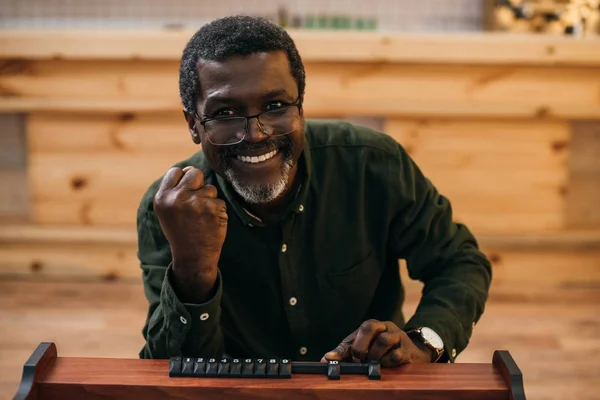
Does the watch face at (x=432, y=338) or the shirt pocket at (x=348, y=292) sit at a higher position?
the watch face at (x=432, y=338)

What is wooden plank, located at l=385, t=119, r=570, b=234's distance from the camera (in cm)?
308

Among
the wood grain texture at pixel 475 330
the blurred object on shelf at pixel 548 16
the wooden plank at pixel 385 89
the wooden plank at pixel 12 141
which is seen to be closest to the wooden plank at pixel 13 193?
the wooden plank at pixel 12 141

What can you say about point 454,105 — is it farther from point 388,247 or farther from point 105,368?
point 105,368

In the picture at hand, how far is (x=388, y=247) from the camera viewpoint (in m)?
1.60

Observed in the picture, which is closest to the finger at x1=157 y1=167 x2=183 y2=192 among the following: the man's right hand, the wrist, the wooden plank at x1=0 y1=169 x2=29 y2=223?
the man's right hand

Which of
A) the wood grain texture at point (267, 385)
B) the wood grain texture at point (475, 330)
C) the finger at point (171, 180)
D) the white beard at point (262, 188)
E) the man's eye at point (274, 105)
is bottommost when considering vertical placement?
the wood grain texture at point (475, 330)

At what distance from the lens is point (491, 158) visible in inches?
122

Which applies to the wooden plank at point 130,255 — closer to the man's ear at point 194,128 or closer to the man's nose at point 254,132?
the man's ear at point 194,128

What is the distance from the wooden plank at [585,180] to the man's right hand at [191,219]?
253 cm

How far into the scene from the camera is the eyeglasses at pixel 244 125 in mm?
1318

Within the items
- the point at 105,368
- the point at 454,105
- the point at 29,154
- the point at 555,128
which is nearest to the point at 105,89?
the point at 29,154

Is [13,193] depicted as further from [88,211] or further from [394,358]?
[394,358]

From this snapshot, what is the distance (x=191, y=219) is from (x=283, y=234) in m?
0.36

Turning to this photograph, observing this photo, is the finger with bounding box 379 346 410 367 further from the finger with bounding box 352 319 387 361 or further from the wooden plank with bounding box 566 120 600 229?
the wooden plank with bounding box 566 120 600 229
